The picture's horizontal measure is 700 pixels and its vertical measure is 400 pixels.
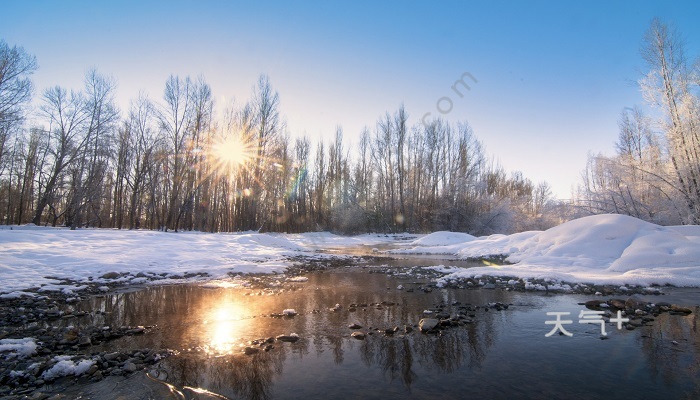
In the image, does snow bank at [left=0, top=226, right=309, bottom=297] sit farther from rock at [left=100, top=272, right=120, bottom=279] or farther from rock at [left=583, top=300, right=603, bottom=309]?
rock at [left=583, top=300, right=603, bottom=309]

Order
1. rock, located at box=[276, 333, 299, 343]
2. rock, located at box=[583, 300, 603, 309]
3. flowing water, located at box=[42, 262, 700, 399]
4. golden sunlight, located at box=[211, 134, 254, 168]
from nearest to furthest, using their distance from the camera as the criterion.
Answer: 1. flowing water, located at box=[42, 262, 700, 399]
2. rock, located at box=[276, 333, 299, 343]
3. rock, located at box=[583, 300, 603, 309]
4. golden sunlight, located at box=[211, 134, 254, 168]

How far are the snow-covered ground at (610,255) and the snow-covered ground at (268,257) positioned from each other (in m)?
0.02

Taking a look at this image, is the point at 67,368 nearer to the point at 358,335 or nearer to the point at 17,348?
the point at 17,348

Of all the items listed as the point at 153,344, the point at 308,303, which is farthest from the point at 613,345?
the point at 153,344

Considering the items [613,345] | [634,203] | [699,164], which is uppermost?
[699,164]

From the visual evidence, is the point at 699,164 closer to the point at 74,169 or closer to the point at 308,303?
the point at 308,303

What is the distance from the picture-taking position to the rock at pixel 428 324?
16.9ft

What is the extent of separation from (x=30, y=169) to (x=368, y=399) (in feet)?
156

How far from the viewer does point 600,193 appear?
22.4 meters

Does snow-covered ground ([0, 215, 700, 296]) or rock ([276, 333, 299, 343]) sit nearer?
rock ([276, 333, 299, 343])

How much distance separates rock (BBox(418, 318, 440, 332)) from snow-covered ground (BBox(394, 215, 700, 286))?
4271 millimetres

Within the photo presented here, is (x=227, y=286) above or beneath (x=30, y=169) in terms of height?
beneath

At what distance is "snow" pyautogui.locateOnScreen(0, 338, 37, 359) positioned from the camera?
3.91 meters

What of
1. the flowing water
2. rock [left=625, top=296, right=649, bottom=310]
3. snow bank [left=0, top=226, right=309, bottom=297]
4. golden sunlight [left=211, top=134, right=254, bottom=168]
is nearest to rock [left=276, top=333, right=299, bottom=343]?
the flowing water
